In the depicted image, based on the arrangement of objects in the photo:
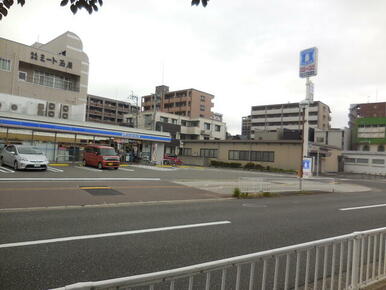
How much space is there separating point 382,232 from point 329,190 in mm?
A: 15679

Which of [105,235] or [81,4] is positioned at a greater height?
[81,4]

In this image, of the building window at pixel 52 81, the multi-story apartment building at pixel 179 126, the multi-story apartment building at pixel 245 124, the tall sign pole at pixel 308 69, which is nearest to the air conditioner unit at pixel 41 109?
the building window at pixel 52 81

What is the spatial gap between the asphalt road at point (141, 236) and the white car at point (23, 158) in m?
11.8

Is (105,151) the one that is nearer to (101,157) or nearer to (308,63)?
(101,157)

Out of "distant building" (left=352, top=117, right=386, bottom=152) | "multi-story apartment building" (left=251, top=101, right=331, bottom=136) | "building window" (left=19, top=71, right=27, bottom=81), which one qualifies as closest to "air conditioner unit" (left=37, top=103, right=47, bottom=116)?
"building window" (left=19, top=71, right=27, bottom=81)

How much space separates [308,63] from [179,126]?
48.3 meters

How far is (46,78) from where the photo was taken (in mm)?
37375

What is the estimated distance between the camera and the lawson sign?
19.0 m

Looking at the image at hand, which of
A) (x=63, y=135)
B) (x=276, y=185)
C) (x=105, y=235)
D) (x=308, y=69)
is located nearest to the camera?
(x=105, y=235)

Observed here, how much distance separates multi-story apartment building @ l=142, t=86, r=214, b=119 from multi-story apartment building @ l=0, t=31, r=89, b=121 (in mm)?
33059

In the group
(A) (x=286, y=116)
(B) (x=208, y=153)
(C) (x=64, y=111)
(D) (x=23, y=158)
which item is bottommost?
(D) (x=23, y=158)

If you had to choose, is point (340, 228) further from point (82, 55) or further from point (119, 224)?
point (82, 55)

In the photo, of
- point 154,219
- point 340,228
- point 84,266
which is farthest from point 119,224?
point 340,228

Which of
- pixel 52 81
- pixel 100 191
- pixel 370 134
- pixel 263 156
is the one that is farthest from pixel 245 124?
pixel 100 191
